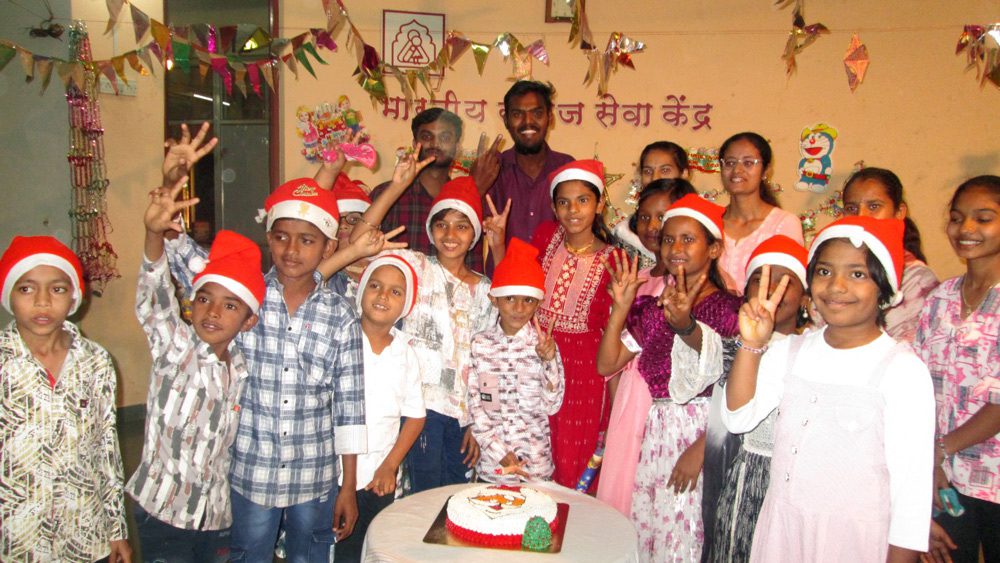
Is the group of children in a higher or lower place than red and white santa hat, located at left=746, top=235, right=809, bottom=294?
lower

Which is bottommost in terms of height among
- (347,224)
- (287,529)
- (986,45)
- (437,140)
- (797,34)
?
(287,529)

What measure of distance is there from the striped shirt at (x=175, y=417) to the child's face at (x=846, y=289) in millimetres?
1889

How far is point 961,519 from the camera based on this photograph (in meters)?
2.45

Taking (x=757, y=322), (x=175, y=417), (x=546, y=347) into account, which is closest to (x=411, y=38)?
(x=546, y=347)

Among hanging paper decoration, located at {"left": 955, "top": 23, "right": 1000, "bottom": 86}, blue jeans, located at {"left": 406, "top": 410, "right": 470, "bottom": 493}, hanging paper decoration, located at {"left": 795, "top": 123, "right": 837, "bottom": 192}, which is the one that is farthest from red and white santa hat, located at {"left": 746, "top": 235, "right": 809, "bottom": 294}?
hanging paper decoration, located at {"left": 795, "top": 123, "right": 837, "bottom": 192}

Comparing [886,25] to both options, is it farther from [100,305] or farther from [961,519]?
[100,305]

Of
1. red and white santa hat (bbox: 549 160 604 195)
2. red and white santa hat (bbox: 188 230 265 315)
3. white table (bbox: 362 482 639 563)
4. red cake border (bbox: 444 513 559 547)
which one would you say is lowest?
white table (bbox: 362 482 639 563)

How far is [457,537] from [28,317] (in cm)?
152

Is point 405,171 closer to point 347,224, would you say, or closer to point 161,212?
point 347,224

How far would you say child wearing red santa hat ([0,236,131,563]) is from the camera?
2176 millimetres

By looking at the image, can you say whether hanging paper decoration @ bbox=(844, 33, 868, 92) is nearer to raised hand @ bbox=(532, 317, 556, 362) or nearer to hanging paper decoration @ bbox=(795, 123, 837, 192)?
hanging paper decoration @ bbox=(795, 123, 837, 192)

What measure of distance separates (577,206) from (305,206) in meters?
1.15

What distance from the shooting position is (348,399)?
Result: 2545 mm

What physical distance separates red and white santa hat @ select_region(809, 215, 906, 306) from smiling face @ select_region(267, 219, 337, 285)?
173cm
